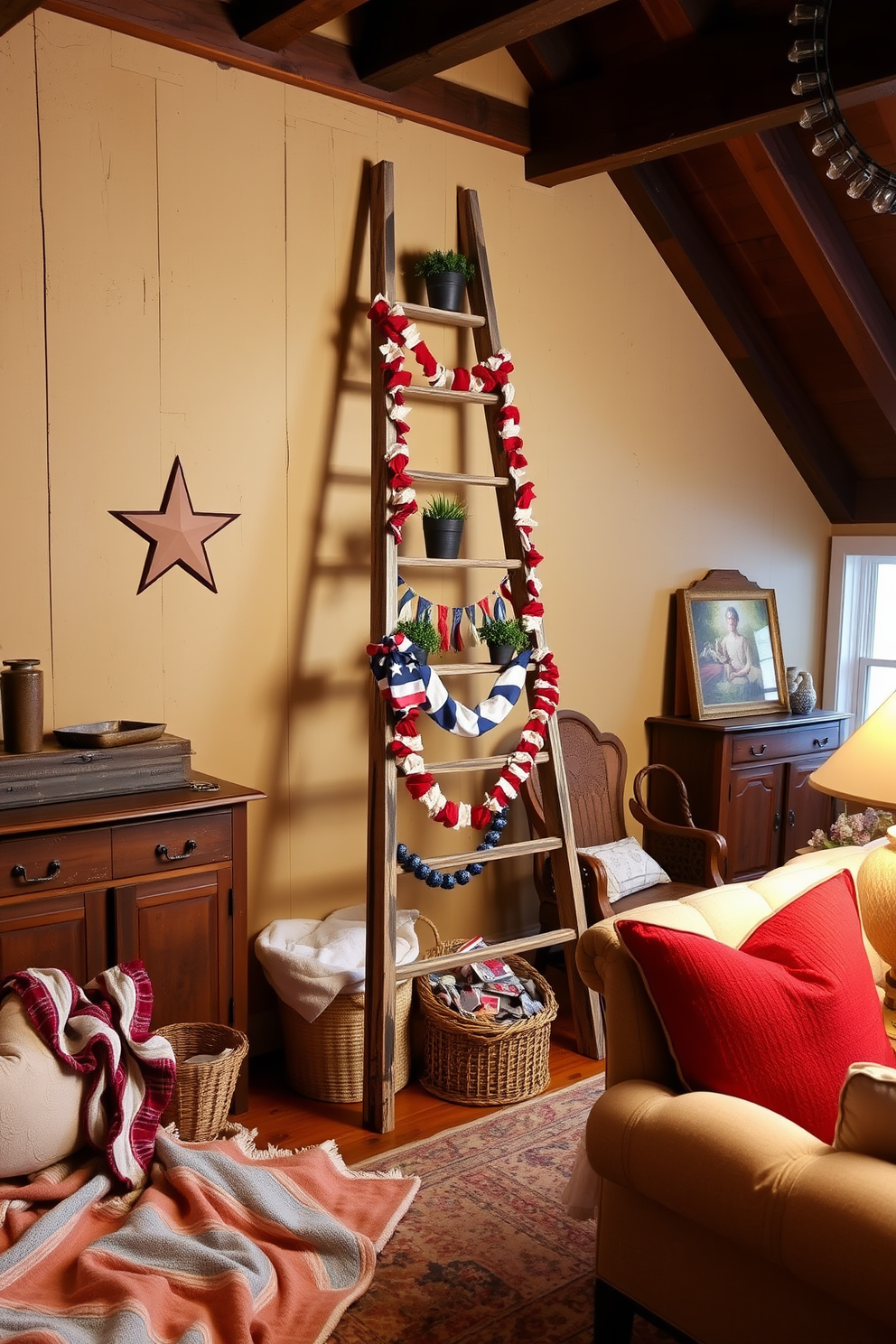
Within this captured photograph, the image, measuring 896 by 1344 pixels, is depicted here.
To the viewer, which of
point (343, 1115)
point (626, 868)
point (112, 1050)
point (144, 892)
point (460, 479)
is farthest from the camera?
point (626, 868)

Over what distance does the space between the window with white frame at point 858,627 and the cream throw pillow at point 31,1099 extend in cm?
402

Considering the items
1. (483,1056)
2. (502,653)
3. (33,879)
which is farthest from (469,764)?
(33,879)

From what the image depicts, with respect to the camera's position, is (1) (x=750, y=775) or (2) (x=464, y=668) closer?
(2) (x=464, y=668)

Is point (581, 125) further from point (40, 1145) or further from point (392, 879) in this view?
point (40, 1145)

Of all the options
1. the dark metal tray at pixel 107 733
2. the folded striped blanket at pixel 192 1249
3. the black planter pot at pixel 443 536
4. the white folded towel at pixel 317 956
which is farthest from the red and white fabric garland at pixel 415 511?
the folded striped blanket at pixel 192 1249

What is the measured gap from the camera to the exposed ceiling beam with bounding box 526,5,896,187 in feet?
10.6

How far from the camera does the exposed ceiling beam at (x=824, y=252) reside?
158 inches

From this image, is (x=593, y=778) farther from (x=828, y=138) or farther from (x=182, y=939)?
(x=828, y=138)

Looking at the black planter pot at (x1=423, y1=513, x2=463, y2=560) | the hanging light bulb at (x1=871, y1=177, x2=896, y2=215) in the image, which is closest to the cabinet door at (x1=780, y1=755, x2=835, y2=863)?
the black planter pot at (x1=423, y1=513, x2=463, y2=560)

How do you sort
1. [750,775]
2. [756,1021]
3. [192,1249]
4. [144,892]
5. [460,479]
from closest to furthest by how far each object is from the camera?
[756,1021] < [192,1249] < [144,892] < [460,479] < [750,775]

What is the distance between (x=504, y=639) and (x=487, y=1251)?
172 centimetres

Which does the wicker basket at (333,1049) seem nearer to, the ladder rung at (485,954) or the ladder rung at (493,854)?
the ladder rung at (485,954)

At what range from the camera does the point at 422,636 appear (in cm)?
331

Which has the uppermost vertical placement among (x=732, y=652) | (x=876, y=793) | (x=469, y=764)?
(x=732, y=652)
